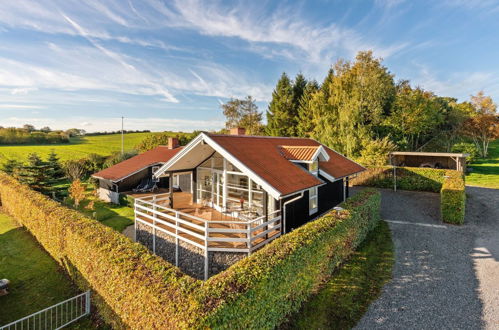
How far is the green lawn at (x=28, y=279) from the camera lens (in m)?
7.35

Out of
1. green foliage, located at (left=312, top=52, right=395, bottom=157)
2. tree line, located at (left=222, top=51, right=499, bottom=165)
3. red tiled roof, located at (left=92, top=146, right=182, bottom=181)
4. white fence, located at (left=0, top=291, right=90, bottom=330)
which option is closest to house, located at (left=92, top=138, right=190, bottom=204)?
red tiled roof, located at (left=92, top=146, right=182, bottom=181)

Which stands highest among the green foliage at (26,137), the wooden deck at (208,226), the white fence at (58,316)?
the green foliage at (26,137)

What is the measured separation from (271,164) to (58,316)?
9.18m

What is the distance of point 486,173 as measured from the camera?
94.0 ft

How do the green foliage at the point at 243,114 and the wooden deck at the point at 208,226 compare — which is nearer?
the wooden deck at the point at 208,226

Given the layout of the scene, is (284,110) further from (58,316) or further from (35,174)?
(58,316)

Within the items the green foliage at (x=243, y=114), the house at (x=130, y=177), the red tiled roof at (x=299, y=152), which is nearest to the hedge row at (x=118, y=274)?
the red tiled roof at (x=299, y=152)

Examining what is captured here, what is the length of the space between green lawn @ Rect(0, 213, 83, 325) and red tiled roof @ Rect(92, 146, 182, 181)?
9510 millimetres

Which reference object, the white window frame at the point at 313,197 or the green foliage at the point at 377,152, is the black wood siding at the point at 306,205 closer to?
the white window frame at the point at 313,197

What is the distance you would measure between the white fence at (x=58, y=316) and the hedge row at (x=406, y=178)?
23777 millimetres

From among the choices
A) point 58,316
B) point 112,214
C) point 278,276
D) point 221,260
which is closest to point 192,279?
point 278,276

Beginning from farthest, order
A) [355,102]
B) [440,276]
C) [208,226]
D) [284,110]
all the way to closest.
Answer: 1. [284,110]
2. [355,102]
3. [208,226]
4. [440,276]

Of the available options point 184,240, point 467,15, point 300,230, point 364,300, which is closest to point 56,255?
point 184,240

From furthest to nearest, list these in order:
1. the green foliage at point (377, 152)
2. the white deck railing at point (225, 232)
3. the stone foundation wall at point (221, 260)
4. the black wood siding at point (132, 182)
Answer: the green foliage at point (377, 152) < the black wood siding at point (132, 182) < the stone foundation wall at point (221, 260) < the white deck railing at point (225, 232)
